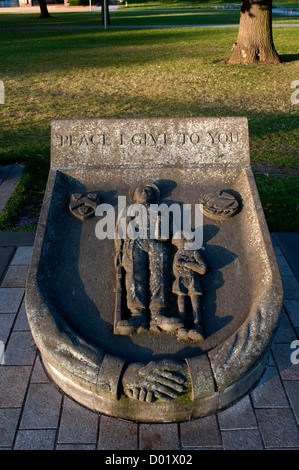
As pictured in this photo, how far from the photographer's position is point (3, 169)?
7.04 m

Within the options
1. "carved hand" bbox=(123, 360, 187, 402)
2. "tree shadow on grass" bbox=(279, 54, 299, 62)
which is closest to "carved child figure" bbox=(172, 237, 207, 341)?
"carved hand" bbox=(123, 360, 187, 402)

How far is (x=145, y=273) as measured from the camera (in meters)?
3.44

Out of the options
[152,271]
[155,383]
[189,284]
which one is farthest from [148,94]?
[155,383]

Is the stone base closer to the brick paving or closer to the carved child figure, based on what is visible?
the brick paving

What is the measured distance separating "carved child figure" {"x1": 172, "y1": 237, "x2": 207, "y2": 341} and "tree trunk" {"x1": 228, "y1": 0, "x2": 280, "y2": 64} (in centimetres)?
1134

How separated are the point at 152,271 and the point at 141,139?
1.60m

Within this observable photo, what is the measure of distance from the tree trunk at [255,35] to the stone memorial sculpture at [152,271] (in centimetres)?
1001

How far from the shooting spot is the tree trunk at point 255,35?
39.7 feet

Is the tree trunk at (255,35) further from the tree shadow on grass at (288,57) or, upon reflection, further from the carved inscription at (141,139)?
the carved inscription at (141,139)

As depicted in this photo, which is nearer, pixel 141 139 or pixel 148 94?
pixel 141 139

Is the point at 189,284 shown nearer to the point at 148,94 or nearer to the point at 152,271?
the point at 152,271

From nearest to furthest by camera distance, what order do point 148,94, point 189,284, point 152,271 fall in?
point 189,284
point 152,271
point 148,94

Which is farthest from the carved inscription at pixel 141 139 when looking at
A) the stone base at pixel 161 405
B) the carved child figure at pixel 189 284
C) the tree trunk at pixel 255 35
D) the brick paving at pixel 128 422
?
the tree trunk at pixel 255 35
